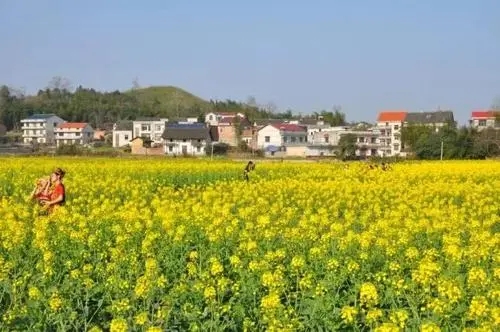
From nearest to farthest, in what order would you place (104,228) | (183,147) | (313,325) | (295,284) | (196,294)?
(313,325) → (196,294) → (295,284) → (104,228) → (183,147)

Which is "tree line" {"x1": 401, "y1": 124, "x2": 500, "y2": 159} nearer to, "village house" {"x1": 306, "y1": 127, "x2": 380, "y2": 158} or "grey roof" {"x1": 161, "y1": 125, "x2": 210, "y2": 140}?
"village house" {"x1": 306, "y1": 127, "x2": 380, "y2": 158}

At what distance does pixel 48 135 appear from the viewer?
132 meters

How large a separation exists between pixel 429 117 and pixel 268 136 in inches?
902

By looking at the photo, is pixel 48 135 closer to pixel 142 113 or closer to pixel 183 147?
pixel 142 113

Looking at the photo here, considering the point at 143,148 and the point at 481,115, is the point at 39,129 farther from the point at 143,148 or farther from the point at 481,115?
the point at 481,115

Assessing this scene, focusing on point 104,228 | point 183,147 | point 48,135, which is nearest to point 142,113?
point 48,135

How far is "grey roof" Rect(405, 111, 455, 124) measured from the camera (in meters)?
99.4

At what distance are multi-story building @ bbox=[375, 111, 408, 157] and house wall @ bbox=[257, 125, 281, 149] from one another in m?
14.4

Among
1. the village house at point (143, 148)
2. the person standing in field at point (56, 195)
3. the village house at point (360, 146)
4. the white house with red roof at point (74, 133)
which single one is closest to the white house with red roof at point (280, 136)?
the village house at point (360, 146)

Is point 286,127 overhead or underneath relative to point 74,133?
overhead

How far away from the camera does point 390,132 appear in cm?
9981

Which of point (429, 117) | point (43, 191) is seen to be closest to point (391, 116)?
point (429, 117)

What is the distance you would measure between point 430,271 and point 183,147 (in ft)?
285

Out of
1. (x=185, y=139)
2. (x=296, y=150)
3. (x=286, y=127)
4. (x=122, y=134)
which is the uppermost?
(x=286, y=127)
